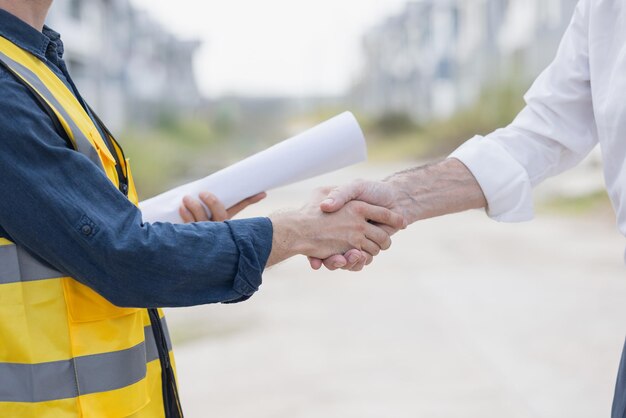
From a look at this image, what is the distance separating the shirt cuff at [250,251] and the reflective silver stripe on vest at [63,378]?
25 cm

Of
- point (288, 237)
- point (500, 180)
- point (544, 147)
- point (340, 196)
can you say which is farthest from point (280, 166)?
point (544, 147)

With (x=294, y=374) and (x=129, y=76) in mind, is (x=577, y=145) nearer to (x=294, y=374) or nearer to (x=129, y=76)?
(x=294, y=374)

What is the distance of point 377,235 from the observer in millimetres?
2027

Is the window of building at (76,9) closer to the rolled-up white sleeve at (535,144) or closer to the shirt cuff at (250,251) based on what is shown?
the rolled-up white sleeve at (535,144)

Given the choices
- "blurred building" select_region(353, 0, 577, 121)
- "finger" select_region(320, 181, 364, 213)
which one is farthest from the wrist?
"blurred building" select_region(353, 0, 577, 121)

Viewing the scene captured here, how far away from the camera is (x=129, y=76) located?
111 feet

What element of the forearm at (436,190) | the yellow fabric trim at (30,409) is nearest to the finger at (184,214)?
the forearm at (436,190)

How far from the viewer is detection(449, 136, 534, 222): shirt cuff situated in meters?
2.00

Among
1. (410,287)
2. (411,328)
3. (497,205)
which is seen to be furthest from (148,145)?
(497,205)

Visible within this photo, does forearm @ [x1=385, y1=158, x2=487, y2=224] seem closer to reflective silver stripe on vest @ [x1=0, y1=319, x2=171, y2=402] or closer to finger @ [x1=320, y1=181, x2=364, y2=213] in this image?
finger @ [x1=320, y1=181, x2=364, y2=213]

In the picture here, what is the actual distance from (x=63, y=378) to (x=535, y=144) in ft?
4.04

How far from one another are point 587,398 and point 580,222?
652 cm

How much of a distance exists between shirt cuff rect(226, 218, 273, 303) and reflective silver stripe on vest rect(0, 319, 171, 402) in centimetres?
25

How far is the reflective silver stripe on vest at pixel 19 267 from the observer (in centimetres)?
136
